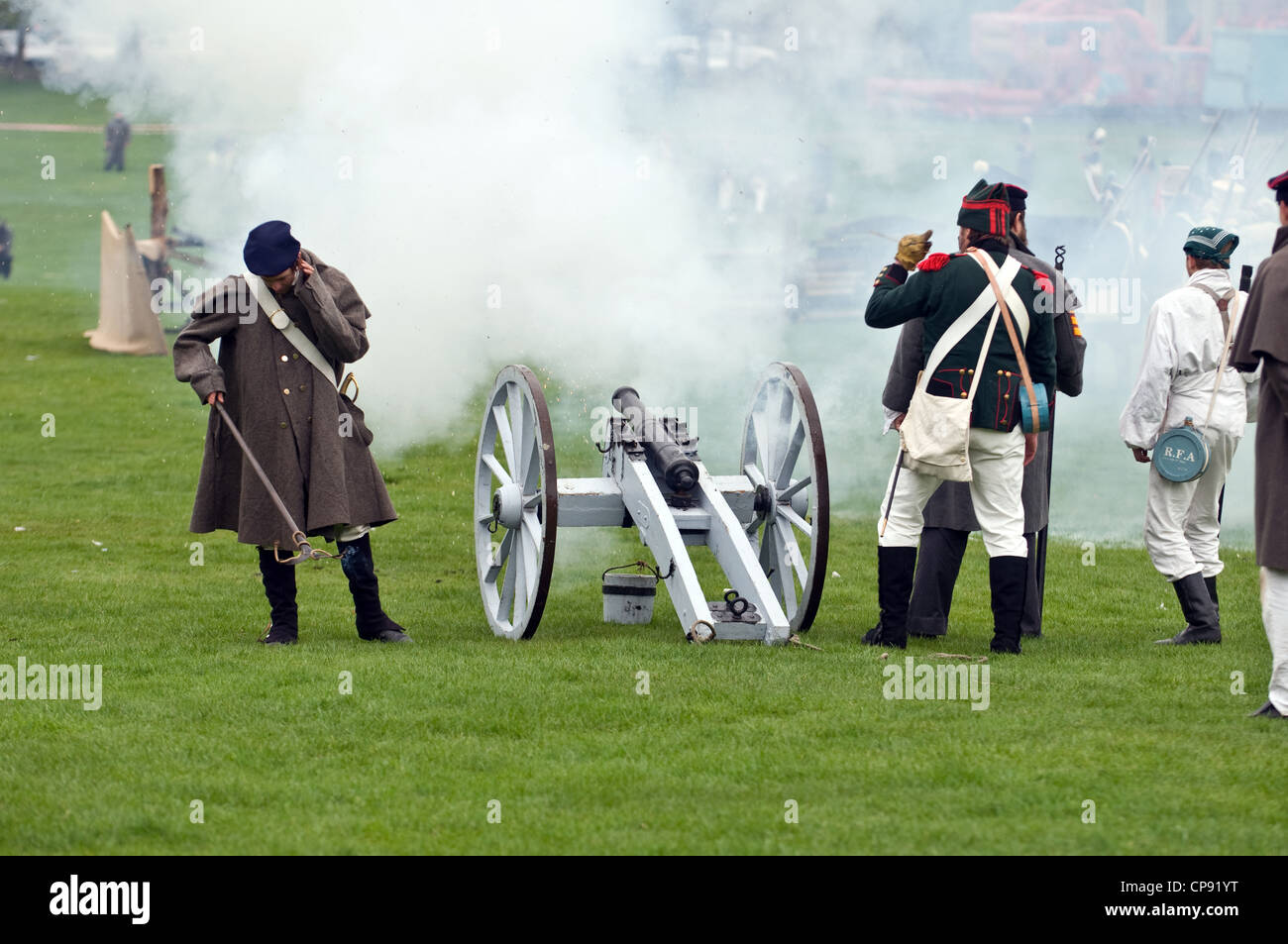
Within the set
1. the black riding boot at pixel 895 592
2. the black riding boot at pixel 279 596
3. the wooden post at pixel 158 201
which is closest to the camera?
the black riding boot at pixel 895 592

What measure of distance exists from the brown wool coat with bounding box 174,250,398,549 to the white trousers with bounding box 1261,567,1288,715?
10.8 ft

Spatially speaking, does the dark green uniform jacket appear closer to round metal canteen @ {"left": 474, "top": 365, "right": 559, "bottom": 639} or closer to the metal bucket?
round metal canteen @ {"left": 474, "top": 365, "right": 559, "bottom": 639}

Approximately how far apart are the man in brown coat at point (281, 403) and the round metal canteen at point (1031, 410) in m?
2.46

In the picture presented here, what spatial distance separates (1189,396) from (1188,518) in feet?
1.83

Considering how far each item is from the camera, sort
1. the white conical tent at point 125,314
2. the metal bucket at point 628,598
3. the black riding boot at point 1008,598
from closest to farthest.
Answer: the black riding boot at point 1008,598 < the metal bucket at point 628,598 < the white conical tent at point 125,314

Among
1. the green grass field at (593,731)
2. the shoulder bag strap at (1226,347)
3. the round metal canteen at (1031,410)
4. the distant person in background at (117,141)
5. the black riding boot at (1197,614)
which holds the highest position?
the distant person in background at (117,141)

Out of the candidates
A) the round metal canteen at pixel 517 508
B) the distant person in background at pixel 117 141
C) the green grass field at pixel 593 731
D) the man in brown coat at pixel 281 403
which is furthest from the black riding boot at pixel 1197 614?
the distant person in background at pixel 117 141

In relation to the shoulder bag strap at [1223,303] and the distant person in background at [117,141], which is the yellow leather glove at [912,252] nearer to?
the shoulder bag strap at [1223,303]

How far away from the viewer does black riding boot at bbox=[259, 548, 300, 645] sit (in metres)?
6.56

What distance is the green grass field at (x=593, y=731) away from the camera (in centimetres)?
412

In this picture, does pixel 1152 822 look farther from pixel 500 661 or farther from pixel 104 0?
pixel 104 0

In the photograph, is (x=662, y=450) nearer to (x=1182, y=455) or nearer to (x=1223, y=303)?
(x=1182, y=455)

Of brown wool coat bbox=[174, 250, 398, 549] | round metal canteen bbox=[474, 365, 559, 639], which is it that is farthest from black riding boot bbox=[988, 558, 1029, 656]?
brown wool coat bbox=[174, 250, 398, 549]

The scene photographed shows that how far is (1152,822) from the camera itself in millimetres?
4133
